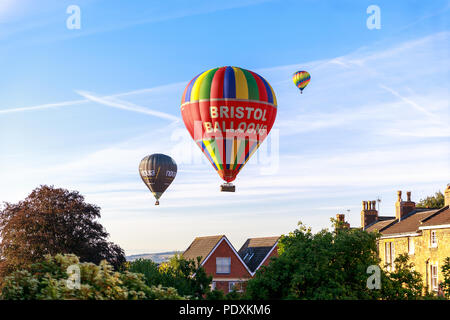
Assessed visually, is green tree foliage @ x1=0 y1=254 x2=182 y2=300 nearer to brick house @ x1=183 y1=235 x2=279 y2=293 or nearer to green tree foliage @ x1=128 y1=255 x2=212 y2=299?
green tree foliage @ x1=128 y1=255 x2=212 y2=299

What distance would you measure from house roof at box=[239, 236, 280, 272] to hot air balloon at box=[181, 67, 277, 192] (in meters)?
26.3

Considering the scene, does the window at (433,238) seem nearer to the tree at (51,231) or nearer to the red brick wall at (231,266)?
the red brick wall at (231,266)

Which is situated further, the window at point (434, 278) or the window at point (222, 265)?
the window at point (222, 265)

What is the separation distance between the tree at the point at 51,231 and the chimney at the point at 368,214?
33601mm

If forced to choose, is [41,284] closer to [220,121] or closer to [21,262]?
[220,121]

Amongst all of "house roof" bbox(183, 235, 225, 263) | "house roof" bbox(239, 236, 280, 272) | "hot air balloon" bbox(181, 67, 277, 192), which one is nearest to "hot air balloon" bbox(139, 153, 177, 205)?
"house roof" bbox(183, 235, 225, 263)

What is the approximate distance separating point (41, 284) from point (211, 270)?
49.6 meters

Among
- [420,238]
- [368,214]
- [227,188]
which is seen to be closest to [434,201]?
[368,214]

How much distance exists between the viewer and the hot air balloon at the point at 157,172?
69938 mm

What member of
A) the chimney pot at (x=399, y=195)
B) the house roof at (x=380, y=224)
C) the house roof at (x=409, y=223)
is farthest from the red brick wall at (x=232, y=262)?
the chimney pot at (x=399, y=195)

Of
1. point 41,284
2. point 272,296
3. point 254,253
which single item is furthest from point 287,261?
point 254,253

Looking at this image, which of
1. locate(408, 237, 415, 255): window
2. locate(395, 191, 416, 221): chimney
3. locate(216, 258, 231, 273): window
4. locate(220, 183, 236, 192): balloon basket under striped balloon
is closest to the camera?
locate(220, 183, 236, 192): balloon basket under striped balloon

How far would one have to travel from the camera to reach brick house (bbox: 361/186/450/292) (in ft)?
179
